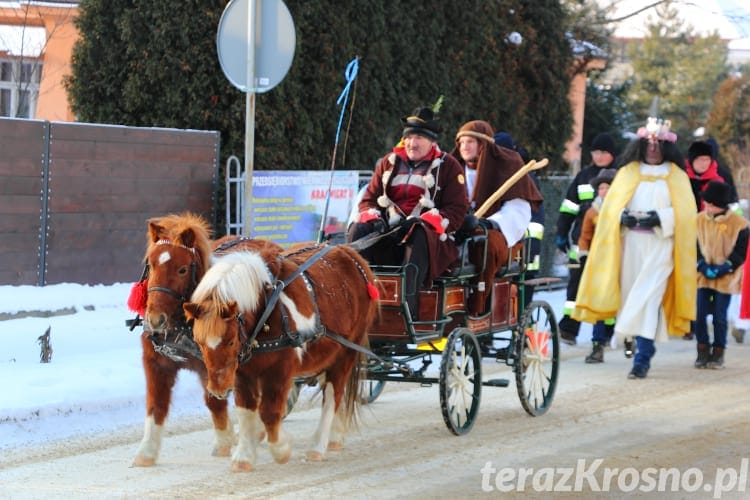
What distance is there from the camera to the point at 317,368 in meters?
7.50

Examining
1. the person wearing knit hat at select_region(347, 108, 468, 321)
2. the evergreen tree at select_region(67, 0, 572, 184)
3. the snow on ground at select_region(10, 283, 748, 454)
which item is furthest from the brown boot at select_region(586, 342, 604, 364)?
the snow on ground at select_region(10, 283, 748, 454)

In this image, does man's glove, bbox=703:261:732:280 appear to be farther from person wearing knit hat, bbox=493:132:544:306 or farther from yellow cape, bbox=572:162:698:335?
person wearing knit hat, bbox=493:132:544:306

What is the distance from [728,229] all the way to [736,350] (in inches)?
72.8

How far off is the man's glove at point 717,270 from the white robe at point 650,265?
95cm

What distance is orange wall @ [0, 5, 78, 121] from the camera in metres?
16.9

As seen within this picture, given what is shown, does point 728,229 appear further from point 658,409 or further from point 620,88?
point 620,88

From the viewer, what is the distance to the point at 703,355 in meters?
12.4

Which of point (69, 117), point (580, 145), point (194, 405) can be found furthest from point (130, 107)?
point (580, 145)

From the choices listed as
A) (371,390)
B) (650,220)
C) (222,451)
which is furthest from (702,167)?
(222,451)

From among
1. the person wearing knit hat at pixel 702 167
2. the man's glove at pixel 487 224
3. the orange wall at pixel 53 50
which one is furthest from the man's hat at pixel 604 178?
the orange wall at pixel 53 50

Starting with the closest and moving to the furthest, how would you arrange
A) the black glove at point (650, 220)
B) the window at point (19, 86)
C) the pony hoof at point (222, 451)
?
the pony hoof at point (222, 451)
the black glove at point (650, 220)
the window at point (19, 86)

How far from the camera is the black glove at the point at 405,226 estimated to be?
28.0ft

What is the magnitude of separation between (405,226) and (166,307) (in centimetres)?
236

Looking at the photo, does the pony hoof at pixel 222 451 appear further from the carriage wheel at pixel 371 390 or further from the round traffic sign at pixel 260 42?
the round traffic sign at pixel 260 42
